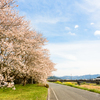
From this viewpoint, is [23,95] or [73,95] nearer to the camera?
[23,95]

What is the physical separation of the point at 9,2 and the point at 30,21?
29.8 ft

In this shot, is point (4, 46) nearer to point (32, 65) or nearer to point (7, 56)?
point (7, 56)

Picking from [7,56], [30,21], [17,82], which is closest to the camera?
[7,56]

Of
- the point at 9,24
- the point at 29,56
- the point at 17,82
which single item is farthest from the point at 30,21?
the point at 17,82

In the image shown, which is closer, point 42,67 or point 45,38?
point 42,67

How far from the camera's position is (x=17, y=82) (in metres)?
31.4

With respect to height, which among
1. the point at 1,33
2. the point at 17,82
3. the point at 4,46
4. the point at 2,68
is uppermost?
the point at 1,33

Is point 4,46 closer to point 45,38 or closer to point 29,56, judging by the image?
point 29,56

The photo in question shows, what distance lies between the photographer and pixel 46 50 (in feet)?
75.1

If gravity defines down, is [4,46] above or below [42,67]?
above

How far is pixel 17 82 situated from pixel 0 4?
27.4 m

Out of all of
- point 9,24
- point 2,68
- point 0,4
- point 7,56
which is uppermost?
point 0,4

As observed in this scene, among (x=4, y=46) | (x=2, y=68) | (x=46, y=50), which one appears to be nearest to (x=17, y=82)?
(x=46, y=50)

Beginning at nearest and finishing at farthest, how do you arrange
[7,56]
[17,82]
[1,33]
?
[1,33], [7,56], [17,82]
